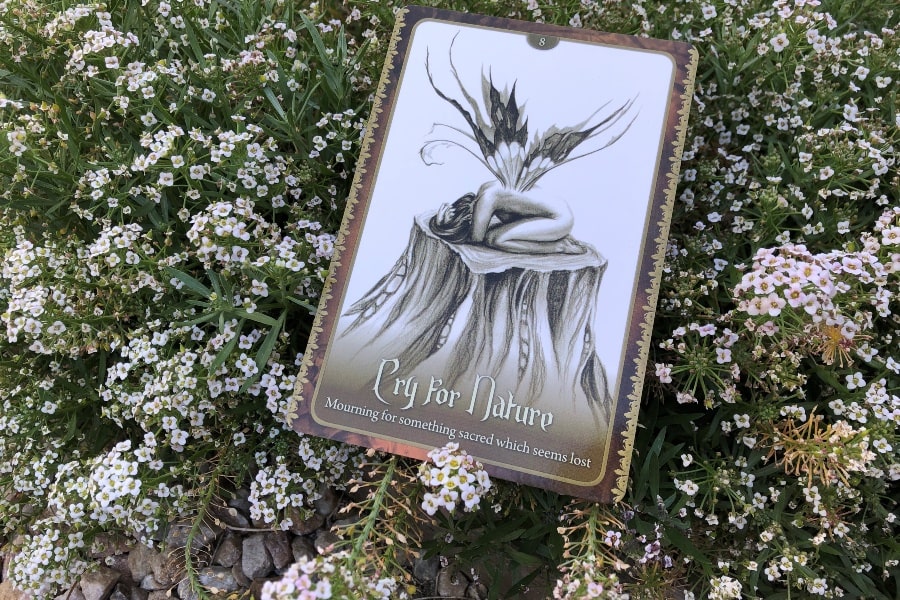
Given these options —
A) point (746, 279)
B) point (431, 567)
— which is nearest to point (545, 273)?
point (746, 279)

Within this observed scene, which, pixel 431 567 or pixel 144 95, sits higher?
pixel 144 95

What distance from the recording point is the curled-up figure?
2529 mm

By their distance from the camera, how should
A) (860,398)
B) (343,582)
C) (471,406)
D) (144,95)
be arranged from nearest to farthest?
(343,582) < (471,406) < (860,398) < (144,95)

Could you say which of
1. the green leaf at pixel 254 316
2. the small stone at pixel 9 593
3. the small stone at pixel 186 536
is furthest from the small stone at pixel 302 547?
the small stone at pixel 9 593

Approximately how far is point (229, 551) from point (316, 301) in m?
1.35

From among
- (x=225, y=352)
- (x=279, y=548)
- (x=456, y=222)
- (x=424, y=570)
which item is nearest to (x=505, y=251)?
(x=456, y=222)

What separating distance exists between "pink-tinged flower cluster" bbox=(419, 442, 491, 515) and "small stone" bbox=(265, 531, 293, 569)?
128 cm

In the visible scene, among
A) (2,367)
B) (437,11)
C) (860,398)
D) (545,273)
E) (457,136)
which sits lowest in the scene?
(2,367)

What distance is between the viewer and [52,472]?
113 inches

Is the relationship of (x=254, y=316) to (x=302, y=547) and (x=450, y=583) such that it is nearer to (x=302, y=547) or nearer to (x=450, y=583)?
(x=302, y=547)

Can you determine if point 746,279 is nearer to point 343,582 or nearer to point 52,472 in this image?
point 343,582

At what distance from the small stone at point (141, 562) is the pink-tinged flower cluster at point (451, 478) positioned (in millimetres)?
1833

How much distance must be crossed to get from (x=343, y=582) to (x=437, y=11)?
8.06 feet

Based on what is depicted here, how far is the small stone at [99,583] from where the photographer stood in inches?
117
